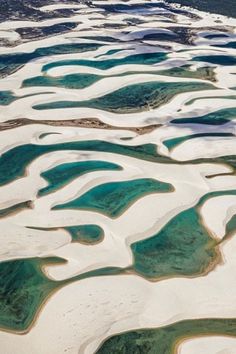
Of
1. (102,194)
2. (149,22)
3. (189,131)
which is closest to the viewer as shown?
(102,194)

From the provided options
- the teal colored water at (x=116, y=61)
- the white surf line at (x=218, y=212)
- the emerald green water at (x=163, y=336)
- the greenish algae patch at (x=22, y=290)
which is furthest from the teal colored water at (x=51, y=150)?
the teal colored water at (x=116, y=61)

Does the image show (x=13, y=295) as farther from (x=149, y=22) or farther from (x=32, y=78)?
(x=149, y=22)

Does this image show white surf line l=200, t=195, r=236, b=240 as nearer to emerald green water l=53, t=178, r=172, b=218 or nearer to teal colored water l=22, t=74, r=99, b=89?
emerald green water l=53, t=178, r=172, b=218

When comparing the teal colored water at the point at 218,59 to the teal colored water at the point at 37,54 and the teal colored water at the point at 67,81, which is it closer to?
the teal colored water at the point at 37,54

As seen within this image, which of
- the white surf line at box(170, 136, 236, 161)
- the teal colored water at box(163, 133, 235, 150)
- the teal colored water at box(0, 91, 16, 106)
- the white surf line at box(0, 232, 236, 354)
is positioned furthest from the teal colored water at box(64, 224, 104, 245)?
the teal colored water at box(0, 91, 16, 106)

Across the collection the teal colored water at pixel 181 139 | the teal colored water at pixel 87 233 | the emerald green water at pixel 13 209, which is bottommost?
the teal colored water at pixel 181 139

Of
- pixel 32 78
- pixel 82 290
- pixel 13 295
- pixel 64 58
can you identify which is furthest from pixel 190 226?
pixel 64 58

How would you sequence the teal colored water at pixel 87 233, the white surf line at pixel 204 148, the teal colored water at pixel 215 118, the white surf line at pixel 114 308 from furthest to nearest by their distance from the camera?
the teal colored water at pixel 215 118 → the white surf line at pixel 204 148 → the teal colored water at pixel 87 233 → the white surf line at pixel 114 308
